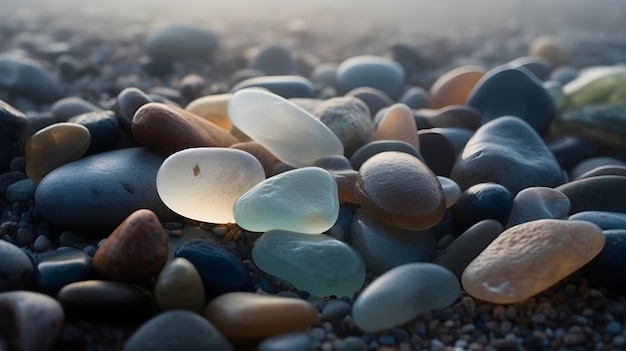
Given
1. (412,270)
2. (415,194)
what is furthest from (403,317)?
(415,194)

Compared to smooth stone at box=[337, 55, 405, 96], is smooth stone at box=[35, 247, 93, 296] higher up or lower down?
higher up

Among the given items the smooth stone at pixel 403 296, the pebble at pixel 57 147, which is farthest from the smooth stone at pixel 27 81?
the smooth stone at pixel 403 296

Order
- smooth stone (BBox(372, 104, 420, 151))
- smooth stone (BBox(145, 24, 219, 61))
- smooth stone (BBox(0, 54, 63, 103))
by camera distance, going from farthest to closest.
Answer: smooth stone (BBox(145, 24, 219, 61)), smooth stone (BBox(0, 54, 63, 103)), smooth stone (BBox(372, 104, 420, 151))

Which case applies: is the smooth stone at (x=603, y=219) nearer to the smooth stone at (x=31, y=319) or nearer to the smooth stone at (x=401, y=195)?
the smooth stone at (x=401, y=195)

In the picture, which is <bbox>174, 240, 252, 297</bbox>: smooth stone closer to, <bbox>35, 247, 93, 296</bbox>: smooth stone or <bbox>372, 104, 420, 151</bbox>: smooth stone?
<bbox>35, 247, 93, 296</bbox>: smooth stone

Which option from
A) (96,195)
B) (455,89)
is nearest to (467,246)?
(96,195)

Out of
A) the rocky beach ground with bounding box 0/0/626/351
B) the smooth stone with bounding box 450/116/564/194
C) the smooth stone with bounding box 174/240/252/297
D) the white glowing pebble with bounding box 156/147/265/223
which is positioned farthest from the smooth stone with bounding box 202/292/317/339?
the smooth stone with bounding box 450/116/564/194

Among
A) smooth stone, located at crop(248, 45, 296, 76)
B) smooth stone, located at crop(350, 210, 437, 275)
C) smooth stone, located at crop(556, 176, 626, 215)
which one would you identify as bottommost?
smooth stone, located at crop(248, 45, 296, 76)
